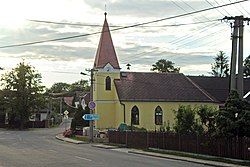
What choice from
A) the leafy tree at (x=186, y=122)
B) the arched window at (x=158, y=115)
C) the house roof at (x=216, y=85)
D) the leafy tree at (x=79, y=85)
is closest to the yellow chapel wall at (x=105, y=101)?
the arched window at (x=158, y=115)

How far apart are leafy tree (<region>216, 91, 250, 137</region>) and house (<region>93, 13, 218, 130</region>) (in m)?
36.7

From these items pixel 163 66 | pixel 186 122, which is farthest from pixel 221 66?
pixel 186 122

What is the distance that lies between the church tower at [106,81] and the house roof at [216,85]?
508 inches

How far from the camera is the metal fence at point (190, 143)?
2558 centimetres

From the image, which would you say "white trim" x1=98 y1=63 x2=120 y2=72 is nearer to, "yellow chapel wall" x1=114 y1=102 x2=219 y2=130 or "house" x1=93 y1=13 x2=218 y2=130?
"house" x1=93 y1=13 x2=218 y2=130

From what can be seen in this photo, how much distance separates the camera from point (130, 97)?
6350 cm

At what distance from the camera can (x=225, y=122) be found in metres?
25.8

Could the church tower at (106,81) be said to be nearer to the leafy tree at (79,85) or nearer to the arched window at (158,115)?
the arched window at (158,115)

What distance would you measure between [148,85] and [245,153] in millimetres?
41867

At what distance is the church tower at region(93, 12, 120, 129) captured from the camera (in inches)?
2547

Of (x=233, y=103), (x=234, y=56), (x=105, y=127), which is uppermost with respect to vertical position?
(x=234, y=56)

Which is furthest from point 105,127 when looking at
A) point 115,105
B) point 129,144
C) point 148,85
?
point 129,144

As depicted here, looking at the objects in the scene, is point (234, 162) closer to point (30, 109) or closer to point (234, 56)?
point (234, 56)

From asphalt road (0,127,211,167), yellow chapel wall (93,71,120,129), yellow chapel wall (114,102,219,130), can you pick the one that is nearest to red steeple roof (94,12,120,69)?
yellow chapel wall (93,71,120,129)
